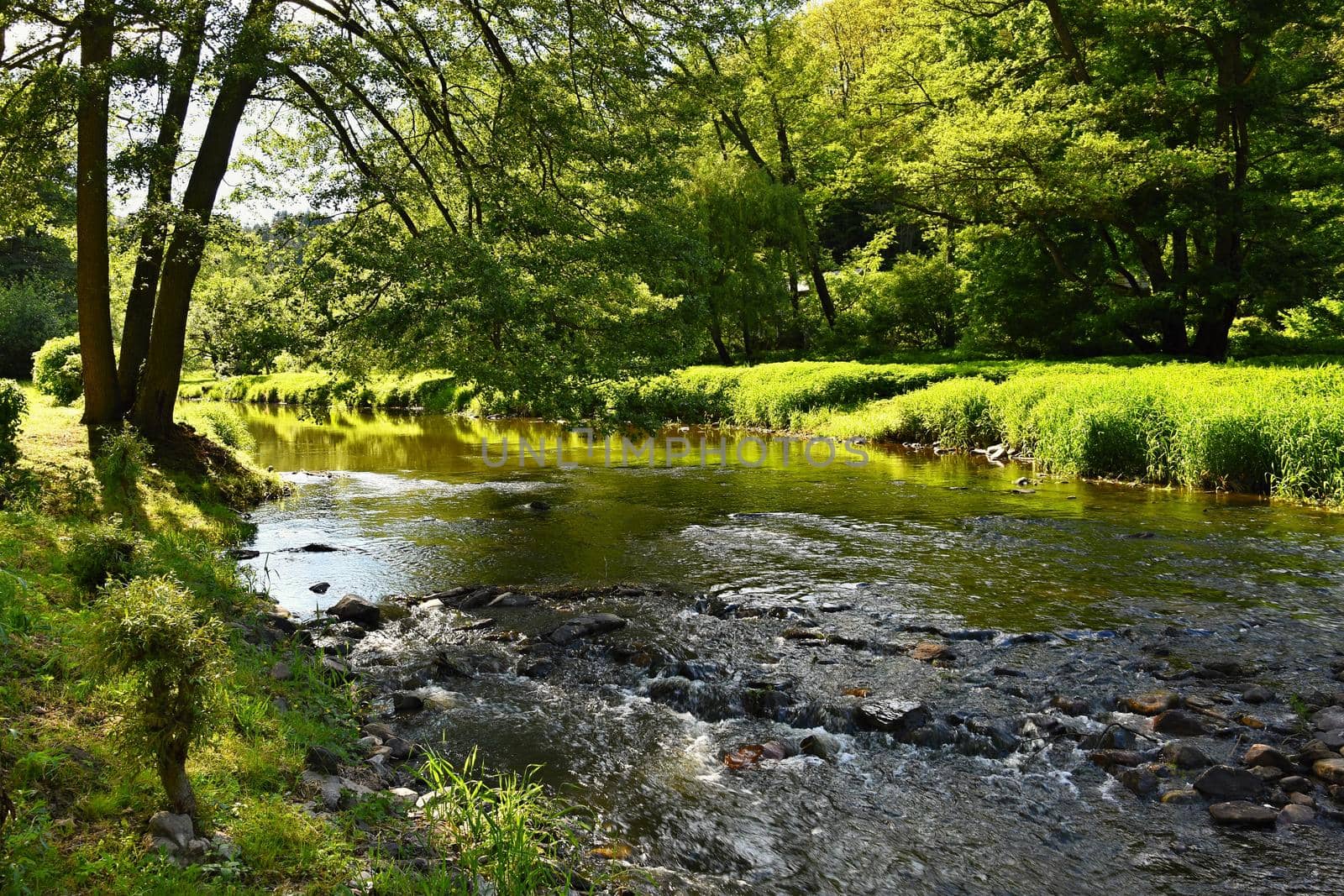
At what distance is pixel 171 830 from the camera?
3465mm

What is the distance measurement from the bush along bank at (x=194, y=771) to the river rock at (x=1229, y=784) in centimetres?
372

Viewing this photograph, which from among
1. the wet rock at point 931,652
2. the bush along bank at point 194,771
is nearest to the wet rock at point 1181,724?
the wet rock at point 931,652

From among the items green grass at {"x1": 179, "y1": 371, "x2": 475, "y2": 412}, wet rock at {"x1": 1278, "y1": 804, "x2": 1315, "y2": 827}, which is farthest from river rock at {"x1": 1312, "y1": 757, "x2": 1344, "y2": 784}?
green grass at {"x1": 179, "y1": 371, "x2": 475, "y2": 412}

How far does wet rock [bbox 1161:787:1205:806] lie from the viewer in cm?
476

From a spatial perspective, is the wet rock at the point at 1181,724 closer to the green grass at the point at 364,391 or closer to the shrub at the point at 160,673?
the shrub at the point at 160,673

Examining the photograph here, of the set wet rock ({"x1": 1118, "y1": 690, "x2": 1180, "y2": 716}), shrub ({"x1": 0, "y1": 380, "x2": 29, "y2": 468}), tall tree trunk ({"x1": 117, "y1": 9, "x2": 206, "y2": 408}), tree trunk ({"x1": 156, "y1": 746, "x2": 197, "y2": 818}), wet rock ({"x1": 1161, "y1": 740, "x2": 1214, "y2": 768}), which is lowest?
wet rock ({"x1": 1161, "y1": 740, "x2": 1214, "y2": 768})

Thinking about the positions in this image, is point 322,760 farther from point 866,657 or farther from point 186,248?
point 186,248

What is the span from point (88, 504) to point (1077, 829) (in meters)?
10.0

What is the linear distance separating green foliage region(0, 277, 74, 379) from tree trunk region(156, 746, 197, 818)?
39.9 metres

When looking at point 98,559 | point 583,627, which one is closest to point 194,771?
point 98,559

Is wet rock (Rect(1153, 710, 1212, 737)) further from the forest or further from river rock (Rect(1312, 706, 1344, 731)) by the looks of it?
river rock (Rect(1312, 706, 1344, 731))

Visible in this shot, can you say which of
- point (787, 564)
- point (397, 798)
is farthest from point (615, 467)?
point (397, 798)

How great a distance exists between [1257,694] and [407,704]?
618cm

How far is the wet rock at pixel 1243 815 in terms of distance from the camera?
4500mm
